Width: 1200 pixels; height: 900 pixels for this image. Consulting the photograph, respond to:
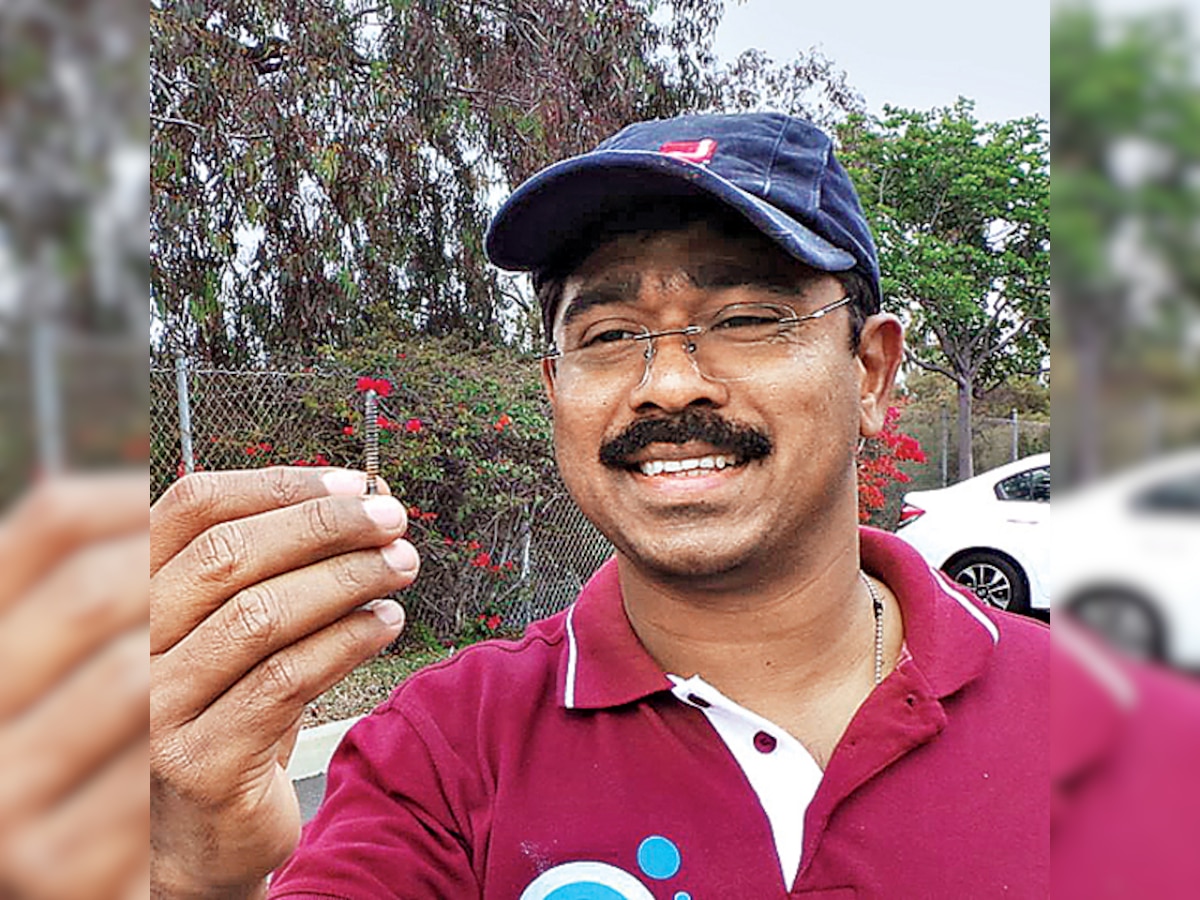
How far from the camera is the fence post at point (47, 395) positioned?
181 mm

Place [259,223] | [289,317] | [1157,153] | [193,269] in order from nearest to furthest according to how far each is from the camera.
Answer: [1157,153]
[193,269]
[259,223]
[289,317]

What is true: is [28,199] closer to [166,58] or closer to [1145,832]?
[1145,832]

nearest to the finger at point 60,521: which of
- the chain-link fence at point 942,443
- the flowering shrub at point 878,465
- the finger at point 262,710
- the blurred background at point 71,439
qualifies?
the blurred background at point 71,439

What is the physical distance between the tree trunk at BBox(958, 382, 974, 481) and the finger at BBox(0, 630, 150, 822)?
670cm

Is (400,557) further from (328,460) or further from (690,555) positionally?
(328,460)

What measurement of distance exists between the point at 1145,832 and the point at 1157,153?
105 mm

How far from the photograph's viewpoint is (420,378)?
5113 millimetres

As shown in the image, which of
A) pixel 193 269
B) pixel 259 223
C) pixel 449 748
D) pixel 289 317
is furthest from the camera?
pixel 289 317

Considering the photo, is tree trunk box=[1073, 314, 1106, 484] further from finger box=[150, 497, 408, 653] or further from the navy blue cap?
the navy blue cap

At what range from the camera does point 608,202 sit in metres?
1.17

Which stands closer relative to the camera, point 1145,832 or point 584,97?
point 1145,832

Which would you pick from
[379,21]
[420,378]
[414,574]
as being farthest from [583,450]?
[379,21]

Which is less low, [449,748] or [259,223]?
[259,223]

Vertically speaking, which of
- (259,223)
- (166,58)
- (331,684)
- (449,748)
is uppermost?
(166,58)
